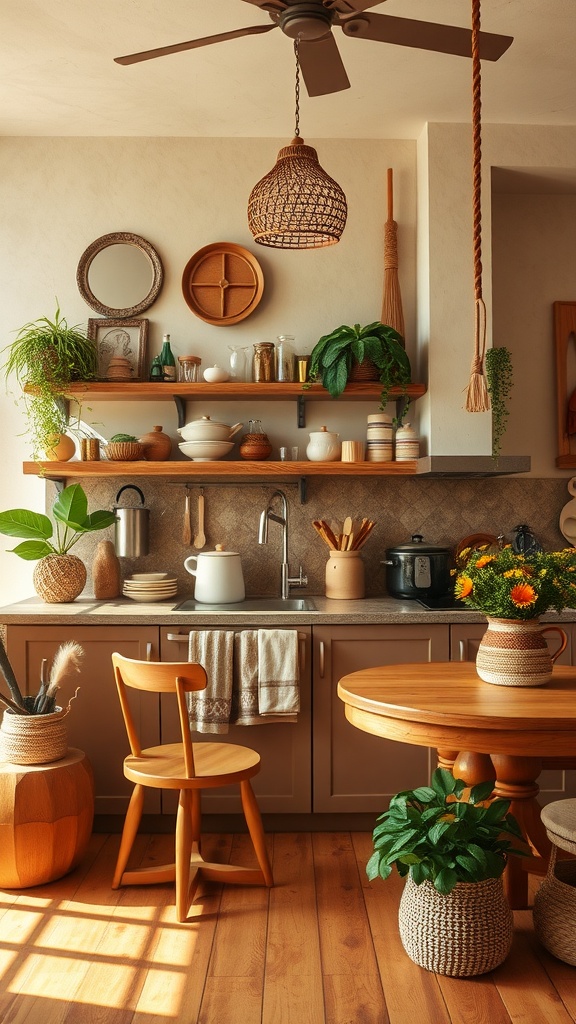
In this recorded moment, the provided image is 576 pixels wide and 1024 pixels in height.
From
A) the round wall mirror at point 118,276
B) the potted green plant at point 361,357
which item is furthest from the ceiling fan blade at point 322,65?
the round wall mirror at point 118,276

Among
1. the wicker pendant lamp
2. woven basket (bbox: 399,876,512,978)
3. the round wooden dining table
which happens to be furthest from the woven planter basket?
woven basket (bbox: 399,876,512,978)

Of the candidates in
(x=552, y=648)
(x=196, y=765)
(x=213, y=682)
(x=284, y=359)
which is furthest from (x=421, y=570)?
(x=196, y=765)

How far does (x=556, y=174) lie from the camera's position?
3.96 metres

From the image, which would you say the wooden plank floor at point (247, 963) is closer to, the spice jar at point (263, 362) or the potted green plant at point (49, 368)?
the potted green plant at point (49, 368)

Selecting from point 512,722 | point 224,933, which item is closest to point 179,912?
point 224,933

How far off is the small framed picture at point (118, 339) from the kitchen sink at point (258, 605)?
3.66 ft

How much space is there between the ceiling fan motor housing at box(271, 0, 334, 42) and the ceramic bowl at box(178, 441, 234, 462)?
1.92 m

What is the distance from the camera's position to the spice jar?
12.9 feet

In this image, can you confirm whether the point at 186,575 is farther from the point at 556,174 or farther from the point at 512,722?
the point at 556,174

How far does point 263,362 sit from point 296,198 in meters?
1.43

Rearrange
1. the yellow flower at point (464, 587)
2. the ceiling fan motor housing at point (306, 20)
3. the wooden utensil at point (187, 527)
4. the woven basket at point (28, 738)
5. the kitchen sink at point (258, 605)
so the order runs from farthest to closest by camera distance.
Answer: the wooden utensil at point (187, 527)
the kitchen sink at point (258, 605)
the woven basket at point (28, 738)
the yellow flower at point (464, 587)
the ceiling fan motor housing at point (306, 20)

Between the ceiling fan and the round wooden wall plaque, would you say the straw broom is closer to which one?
the round wooden wall plaque

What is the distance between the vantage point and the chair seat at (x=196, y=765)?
9.04ft

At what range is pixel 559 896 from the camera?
2447 mm
